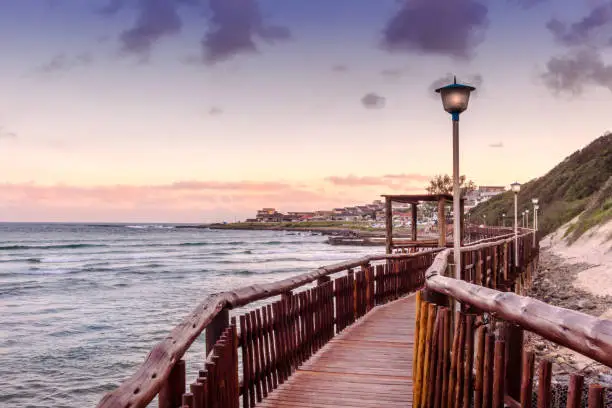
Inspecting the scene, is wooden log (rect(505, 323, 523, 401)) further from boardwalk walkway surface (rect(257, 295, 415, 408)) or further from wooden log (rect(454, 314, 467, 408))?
boardwalk walkway surface (rect(257, 295, 415, 408))

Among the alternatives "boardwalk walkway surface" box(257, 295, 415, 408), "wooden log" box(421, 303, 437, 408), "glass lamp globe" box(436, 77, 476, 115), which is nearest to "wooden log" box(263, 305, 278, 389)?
"boardwalk walkway surface" box(257, 295, 415, 408)

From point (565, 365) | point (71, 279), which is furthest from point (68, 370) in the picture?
point (71, 279)

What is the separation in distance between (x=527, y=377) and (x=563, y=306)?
18.3m

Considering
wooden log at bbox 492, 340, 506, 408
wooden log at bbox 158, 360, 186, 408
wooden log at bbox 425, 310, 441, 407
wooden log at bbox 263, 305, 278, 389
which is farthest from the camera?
wooden log at bbox 263, 305, 278, 389

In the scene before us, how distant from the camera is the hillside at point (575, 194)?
45031 millimetres

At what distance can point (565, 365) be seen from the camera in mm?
10984

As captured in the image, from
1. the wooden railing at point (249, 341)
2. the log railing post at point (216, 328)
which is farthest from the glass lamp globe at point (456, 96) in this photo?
the log railing post at point (216, 328)

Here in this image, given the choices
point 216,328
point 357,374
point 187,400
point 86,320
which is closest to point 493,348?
point 187,400

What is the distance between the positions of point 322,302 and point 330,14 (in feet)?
45.8

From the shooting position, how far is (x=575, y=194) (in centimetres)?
7038

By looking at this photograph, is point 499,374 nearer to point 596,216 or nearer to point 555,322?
point 555,322

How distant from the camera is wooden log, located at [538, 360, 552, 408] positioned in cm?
226

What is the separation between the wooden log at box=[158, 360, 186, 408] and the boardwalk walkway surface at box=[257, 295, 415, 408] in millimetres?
2154

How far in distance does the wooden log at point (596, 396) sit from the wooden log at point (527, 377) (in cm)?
37
